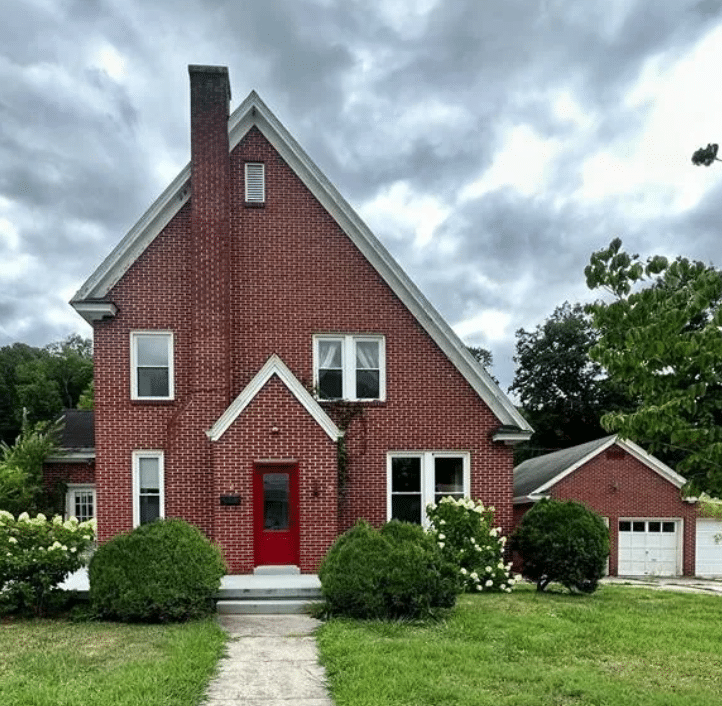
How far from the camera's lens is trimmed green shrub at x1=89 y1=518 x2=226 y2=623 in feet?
30.5

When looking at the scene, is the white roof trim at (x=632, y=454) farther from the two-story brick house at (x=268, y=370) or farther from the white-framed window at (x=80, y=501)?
the white-framed window at (x=80, y=501)

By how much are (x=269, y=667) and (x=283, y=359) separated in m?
7.97

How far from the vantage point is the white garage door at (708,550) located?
2519cm

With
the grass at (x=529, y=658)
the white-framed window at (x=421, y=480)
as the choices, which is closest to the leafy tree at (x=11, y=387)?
the white-framed window at (x=421, y=480)

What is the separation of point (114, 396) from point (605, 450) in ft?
57.7

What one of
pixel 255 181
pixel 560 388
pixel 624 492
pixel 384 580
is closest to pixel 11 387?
pixel 560 388

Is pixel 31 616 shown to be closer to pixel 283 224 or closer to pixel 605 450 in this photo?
pixel 283 224

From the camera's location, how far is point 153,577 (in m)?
9.37

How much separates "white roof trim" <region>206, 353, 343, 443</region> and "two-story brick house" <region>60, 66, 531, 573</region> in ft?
0.09

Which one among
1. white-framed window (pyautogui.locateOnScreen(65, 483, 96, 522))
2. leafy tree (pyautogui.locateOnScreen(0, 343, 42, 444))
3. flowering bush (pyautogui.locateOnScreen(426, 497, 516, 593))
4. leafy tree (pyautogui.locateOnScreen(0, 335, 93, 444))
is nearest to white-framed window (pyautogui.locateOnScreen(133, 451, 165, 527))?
flowering bush (pyautogui.locateOnScreen(426, 497, 516, 593))

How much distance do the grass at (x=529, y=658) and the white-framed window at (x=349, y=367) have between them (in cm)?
509

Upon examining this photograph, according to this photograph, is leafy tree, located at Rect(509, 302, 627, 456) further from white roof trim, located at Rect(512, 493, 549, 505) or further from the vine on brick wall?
the vine on brick wall

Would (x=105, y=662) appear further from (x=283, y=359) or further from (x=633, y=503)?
(x=633, y=503)

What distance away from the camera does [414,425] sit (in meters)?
14.7
